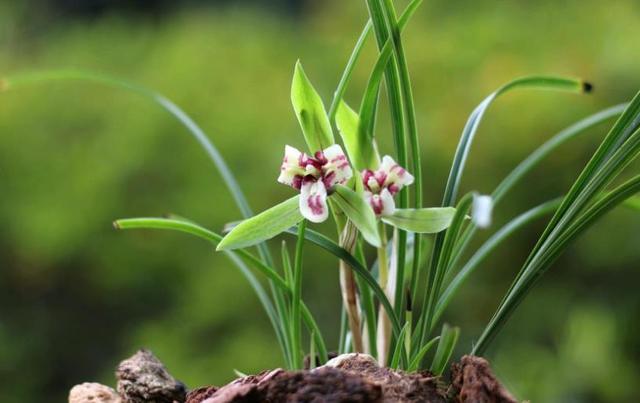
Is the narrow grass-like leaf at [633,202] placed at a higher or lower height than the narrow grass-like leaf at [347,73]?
lower

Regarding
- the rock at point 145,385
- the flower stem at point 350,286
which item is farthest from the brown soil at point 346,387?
the flower stem at point 350,286

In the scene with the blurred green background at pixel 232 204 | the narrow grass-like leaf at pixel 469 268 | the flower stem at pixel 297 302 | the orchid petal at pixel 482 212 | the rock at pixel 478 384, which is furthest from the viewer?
the blurred green background at pixel 232 204

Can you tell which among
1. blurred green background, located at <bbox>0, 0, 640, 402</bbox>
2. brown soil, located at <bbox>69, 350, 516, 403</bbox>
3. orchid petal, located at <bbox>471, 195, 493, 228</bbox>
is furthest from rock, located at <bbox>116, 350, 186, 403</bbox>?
blurred green background, located at <bbox>0, 0, 640, 402</bbox>

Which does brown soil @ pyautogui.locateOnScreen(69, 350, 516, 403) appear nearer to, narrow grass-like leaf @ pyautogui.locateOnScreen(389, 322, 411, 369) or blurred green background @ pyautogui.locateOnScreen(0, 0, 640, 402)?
narrow grass-like leaf @ pyautogui.locateOnScreen(389, 322, 411, 369)

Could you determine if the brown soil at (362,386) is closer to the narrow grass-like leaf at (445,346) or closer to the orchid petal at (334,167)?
the narrow grass-like leaf at (445,346)

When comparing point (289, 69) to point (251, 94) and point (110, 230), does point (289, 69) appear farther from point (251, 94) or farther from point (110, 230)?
point (110, 230)

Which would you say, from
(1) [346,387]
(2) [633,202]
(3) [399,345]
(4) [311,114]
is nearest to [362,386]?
(1) [346,387]

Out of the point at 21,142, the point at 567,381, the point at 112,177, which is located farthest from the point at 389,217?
the point at 21,142
